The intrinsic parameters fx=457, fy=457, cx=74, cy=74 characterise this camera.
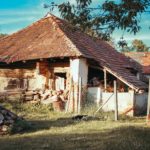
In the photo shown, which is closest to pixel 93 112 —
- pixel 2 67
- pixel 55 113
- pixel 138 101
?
pixel 55 113

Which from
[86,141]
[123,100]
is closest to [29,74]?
[123,100]

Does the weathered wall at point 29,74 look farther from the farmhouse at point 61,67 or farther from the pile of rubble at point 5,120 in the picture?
the pile of rubble at point 5,120

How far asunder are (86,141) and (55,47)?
40.3 feet

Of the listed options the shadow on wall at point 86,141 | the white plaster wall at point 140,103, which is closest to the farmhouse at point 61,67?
the white plaster wall at point 140,103

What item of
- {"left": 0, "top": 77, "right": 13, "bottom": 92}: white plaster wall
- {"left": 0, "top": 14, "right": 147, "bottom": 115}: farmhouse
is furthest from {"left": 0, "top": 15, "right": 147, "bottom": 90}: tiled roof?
{"left": 0, "top": 77, "right": 13, "bottom": 92}: white plaster wall

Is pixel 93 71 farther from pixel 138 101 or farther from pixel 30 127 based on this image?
pixel 30 127

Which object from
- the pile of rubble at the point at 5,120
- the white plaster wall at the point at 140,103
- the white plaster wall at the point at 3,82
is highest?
the white plaster wall at the point at 3,82

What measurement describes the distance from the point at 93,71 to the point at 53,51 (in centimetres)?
303

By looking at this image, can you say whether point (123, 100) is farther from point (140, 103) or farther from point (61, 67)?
point (61, 67)

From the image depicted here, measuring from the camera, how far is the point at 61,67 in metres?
23.8

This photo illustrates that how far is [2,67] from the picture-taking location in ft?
83.7

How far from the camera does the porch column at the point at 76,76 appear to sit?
22.5m

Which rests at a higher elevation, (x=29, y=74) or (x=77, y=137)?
(x=29, y=74)

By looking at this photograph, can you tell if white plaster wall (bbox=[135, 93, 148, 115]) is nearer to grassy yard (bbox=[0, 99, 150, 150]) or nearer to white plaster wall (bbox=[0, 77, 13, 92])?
grassy yard (bbox=[0, 99, 150, 150])
